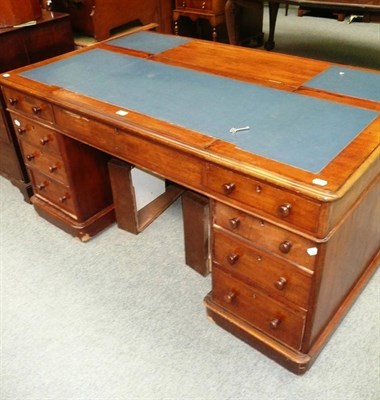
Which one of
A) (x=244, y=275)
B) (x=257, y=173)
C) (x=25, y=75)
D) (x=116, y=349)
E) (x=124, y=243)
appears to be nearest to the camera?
(x=257, y=173)

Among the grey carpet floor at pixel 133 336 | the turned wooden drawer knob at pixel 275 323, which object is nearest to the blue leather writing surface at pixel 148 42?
the grey carpet floor at pixel 133 336

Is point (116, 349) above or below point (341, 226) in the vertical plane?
below

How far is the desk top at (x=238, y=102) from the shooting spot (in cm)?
113

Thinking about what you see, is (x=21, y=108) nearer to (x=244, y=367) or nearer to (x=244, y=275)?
(x=244, y=275)

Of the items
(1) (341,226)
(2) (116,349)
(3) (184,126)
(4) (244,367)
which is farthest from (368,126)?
(2) (116,349)

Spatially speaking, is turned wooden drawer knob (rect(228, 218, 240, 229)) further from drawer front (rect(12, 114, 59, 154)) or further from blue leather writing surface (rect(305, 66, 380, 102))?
drawer front (rect(12, 114, 59, 154))

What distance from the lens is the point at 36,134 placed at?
1869mm

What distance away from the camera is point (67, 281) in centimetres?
184

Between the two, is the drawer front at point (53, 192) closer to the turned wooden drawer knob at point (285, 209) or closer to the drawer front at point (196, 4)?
the turned wooden drawer knob at point (285, 209)

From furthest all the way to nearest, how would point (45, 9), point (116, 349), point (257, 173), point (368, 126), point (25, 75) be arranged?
point (45, 9), point (25, 75), point (116, 349), point (368, 126), point (257, 173)

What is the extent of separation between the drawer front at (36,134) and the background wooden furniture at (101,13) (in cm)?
100

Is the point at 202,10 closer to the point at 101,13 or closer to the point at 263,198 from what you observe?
the point at 101,13

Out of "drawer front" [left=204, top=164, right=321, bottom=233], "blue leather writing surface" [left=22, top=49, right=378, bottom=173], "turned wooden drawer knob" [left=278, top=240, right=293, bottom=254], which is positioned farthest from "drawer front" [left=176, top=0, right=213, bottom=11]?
"turned wooden drawer knob" [left=278, top=240, right=293, bottom=254]

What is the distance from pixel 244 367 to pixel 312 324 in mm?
309
